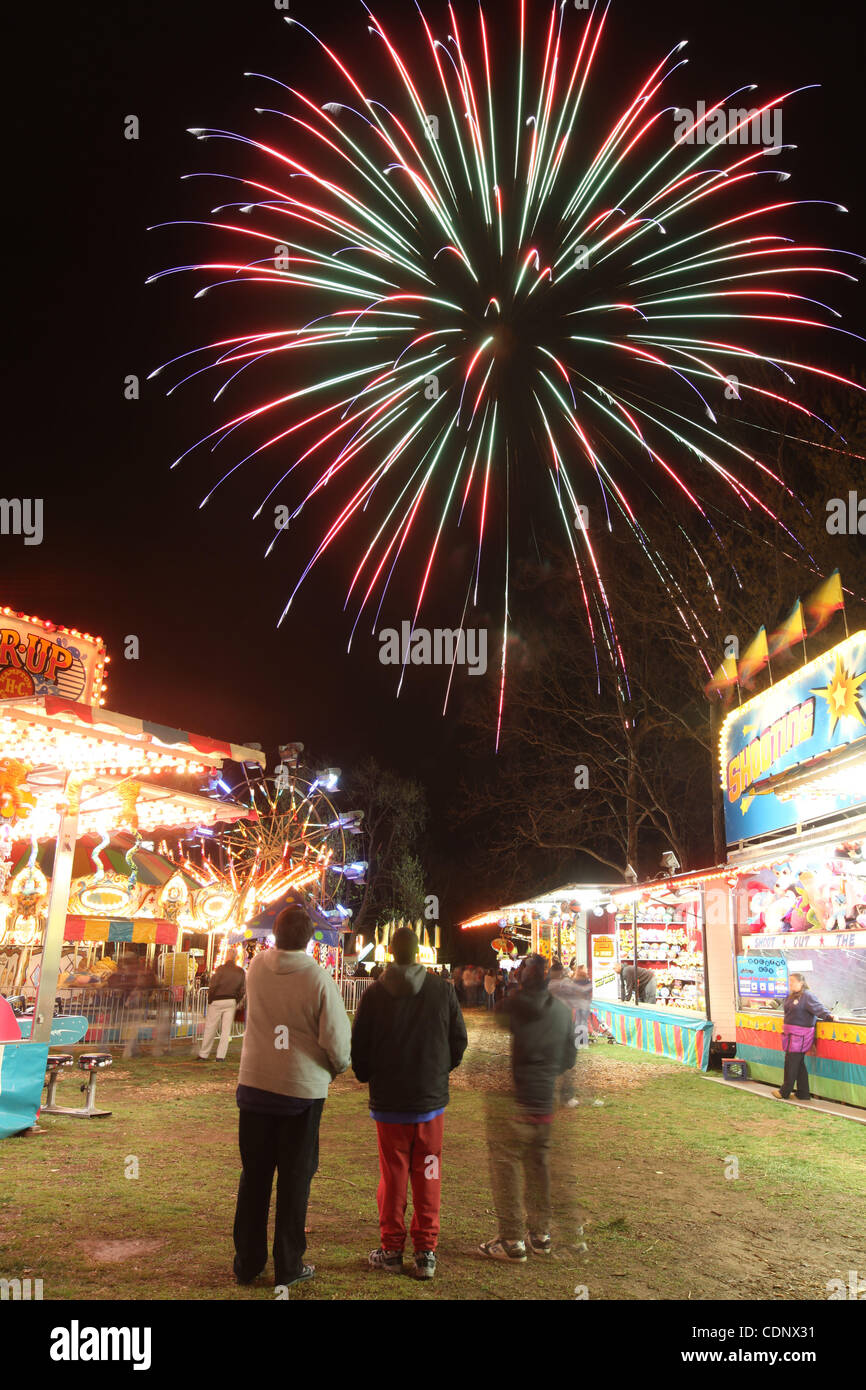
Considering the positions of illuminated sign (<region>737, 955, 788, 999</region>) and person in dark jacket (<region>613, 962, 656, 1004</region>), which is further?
person in dark jacket (<region>613, 962, 656, 1004</region>)

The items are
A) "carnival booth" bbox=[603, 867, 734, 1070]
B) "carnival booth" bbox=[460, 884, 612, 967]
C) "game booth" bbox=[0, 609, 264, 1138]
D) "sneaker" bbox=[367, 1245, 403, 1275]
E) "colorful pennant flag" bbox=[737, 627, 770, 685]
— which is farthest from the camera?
"carnival booth" bbox=[460, 884, 612, 967]

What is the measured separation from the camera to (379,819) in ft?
155

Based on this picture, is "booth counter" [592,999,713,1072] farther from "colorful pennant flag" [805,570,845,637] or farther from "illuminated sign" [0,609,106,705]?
"illuminated sign" [0,609,106,705]

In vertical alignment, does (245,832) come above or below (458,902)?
above

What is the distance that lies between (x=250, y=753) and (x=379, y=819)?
123 ft

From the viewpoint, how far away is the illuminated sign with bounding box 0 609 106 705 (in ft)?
34.4

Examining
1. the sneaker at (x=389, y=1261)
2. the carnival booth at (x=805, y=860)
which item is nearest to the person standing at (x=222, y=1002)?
the carnival booth at (x=805, y=860)

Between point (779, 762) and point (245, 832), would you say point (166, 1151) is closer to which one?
point (779, 762)

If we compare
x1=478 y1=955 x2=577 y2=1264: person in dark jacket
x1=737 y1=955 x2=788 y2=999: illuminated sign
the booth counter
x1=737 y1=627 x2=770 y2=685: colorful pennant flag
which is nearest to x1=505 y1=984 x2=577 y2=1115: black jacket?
x1=478 y1=955 x2=577 y2=1264: person in dark jacket

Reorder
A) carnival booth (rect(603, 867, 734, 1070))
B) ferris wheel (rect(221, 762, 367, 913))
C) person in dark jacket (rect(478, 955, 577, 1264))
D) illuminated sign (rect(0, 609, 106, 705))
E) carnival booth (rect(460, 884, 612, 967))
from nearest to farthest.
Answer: person in dark jacket (rect(478, 955, 577, 1264))
illuminated sign (rect(0, 609, 106, 705))
carnival booth (rect(603, 867, 734, 1070))
ferris wheel (rect(221, 762, 367, 913))
carnival booth (rect(460, 884, 612, 967))

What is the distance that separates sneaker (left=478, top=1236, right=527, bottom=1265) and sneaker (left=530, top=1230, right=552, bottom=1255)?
8 centimetres

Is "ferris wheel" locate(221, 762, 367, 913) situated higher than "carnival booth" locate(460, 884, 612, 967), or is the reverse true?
"ferris wheel" locate(221, 762, 367, 913)

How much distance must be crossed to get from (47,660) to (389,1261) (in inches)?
328
